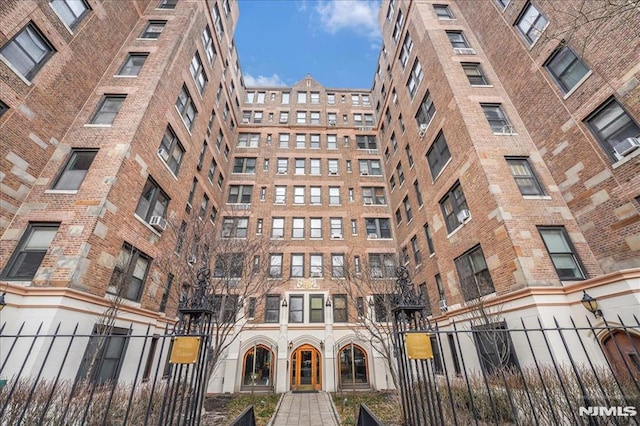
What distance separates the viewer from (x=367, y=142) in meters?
29.0

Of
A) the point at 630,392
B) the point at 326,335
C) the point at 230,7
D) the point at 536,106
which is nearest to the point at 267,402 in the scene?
the point at 326,335

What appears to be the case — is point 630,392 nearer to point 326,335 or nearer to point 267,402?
point 267,402

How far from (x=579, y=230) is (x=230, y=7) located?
3116cm

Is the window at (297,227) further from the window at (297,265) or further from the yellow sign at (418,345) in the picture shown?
the yellow sign at (418,345)

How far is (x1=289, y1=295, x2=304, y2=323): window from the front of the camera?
68.8ft

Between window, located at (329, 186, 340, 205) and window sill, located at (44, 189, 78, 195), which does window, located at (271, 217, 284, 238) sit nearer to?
window, located at (329, 186, 340, 205)

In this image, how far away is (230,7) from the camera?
2656 centimetres

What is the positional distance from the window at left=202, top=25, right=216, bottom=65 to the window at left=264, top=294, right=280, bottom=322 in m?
18.5

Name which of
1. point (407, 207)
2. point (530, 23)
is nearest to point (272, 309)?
point (407, 207)

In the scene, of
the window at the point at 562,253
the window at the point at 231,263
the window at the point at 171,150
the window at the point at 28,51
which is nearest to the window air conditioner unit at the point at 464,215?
the window at the point at 562,253

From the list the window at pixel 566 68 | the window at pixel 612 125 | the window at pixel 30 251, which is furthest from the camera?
the window at pixel 566 68

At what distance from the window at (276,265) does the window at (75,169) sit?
12.5m

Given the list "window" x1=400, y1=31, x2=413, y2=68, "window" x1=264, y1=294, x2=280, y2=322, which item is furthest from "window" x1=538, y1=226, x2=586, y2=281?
"window" x1=264, y1=294, x2=280, y2=322

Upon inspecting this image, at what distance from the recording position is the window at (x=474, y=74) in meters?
15.8
